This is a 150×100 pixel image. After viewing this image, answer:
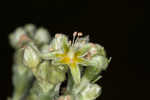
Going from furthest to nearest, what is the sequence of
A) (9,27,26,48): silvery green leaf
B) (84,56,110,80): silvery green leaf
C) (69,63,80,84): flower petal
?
(9,27,26,48): silvery green leaf → (84,56,110,80): silvery green leaf → (69,63,80,84): flower petal

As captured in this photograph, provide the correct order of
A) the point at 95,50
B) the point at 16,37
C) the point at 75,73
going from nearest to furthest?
the point at 75,73 → the point at 95,50 → the point at 16,37

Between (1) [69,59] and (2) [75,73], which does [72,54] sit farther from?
(2) [75,73]

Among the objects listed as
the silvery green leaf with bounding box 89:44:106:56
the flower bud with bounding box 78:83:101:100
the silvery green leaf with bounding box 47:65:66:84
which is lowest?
the flower bud with bounding box 78:83:101:100

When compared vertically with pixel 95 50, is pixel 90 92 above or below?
below

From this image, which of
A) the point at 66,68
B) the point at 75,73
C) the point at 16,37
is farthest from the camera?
the point at 16,37

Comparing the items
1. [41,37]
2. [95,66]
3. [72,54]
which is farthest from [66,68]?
[41,37]

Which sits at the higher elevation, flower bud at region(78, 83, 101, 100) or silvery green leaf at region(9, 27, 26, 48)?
silvery green leaf at region(9, 27, 26, 48)

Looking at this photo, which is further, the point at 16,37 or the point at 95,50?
the point at 16,37

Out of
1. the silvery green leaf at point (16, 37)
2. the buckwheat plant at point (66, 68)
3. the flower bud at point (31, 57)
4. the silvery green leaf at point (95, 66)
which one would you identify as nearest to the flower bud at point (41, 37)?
the silvery green leaf at point (16, 37)

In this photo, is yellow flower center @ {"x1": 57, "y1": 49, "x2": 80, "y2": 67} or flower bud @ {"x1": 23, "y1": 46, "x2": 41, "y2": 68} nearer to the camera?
yellow flower center @ {"x1": 57, "y1": 49, "x2": 80, "y2": 67}

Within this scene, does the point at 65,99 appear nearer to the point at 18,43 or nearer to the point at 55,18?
the point at 18,43

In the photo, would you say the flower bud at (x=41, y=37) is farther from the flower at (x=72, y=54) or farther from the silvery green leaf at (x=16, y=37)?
the flower at (x=72, y=54)

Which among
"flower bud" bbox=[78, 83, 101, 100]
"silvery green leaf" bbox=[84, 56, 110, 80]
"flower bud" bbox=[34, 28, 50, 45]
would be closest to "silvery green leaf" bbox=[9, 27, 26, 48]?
"flower bud" bbox=[34, 28, 50, 45]

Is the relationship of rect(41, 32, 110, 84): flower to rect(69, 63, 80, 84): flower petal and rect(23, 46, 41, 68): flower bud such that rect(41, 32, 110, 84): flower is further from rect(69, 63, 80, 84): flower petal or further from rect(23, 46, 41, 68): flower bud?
rect(23, 46, 41, 68): flower bud
